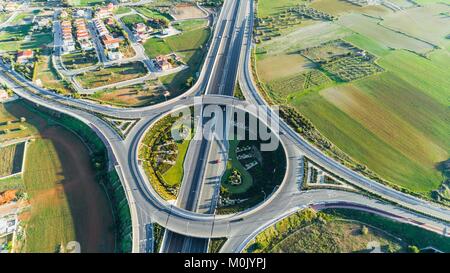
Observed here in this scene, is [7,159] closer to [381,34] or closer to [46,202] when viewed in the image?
[46,202]

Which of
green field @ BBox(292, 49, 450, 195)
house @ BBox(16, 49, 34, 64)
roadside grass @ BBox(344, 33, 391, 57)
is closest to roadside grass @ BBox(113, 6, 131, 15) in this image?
house @ BBox(16, 49, 34, 64)

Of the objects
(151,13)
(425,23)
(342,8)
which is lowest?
(425,23)

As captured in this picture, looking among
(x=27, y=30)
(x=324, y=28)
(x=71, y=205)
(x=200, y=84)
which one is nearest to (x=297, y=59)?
(x=324, y=28)

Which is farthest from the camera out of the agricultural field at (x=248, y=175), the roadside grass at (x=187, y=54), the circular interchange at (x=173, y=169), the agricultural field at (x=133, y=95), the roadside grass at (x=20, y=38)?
the roadside grass at (x=20, y=38)

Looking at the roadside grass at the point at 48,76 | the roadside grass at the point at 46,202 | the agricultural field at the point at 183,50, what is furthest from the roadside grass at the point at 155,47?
the roadside grass at the point at 46,202

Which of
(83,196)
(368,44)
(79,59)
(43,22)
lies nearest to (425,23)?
(368,44)

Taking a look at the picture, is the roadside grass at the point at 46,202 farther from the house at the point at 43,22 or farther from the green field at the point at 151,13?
the green field at the point at 151,13

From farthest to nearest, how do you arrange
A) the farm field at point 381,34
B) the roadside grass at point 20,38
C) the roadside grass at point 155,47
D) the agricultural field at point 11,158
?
1. the farm field at point 381,34
2. the roadside grass at point 20,38
3. the roadside grass at point 155,47
4. the agricultural field at point 11,158
